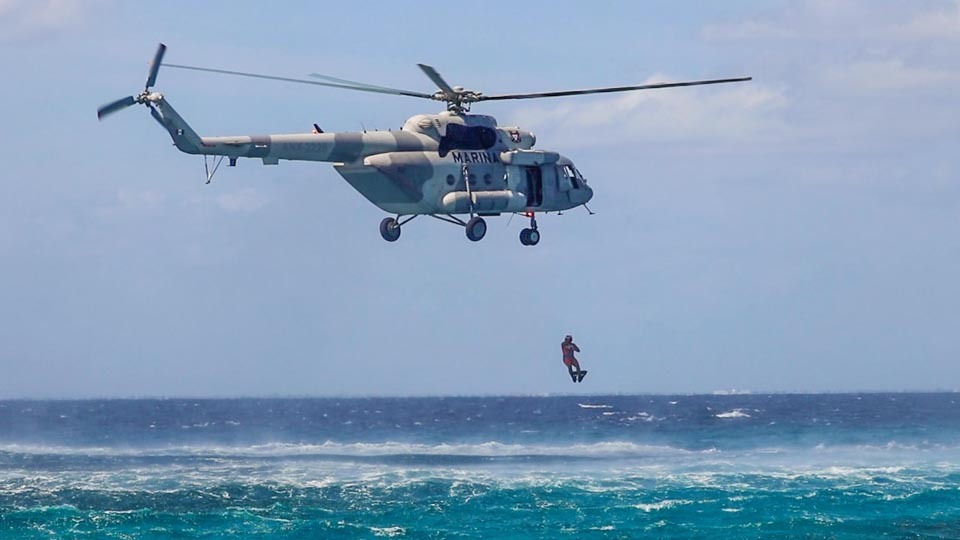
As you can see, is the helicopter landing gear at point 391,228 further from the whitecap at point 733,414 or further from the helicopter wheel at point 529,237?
the whitecap at point 733,414

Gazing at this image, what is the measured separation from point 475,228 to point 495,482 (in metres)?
34.6

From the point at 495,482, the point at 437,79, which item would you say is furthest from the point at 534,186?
the point at 495,482

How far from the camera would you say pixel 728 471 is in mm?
→ 79875

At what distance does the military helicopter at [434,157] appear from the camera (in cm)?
3997

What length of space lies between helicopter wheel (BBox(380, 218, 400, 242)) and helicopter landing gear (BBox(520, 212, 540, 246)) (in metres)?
4.47

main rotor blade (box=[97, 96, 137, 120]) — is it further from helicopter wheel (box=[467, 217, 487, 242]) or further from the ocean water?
the ocean water

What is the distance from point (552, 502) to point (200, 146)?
3149cm

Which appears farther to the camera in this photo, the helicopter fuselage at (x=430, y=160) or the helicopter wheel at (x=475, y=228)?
the helicopter wheel at (x=475, y=228)

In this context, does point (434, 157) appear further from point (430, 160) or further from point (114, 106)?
point (114, 106)

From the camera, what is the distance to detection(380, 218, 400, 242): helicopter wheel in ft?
139

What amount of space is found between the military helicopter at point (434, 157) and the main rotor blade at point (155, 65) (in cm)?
4

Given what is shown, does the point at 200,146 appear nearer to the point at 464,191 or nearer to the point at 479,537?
the point at 464,191

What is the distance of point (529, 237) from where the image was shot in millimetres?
45000

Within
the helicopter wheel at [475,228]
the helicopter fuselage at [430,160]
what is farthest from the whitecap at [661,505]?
the helicopter wheel at [475,228]
